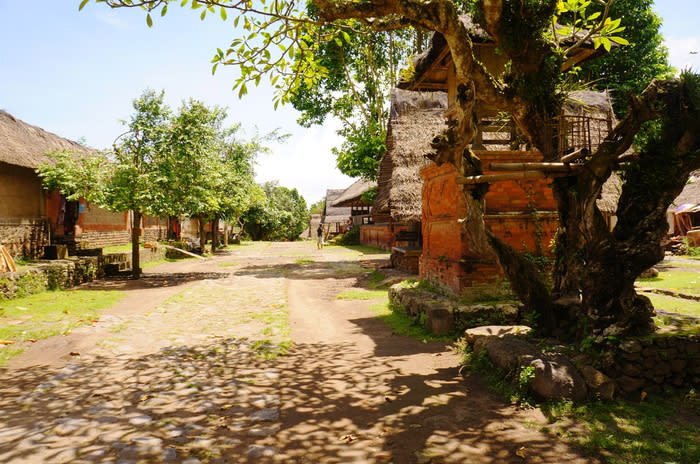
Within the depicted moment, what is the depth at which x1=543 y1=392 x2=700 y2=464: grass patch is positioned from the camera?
3080mm

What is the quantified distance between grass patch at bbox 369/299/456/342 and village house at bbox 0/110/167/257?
10957 mm

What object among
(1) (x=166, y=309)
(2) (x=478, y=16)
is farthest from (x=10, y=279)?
(2) (x=478, y=16)

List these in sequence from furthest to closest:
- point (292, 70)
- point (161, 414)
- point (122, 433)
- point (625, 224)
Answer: point (292, 70)
point (625, 224)
point (161, 414)
point (122, 433)

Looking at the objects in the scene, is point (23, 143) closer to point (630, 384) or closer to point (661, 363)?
point (630, 384)

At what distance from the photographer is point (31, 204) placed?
14.7m

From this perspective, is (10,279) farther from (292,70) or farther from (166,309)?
(292,70)

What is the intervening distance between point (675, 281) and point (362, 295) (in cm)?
759

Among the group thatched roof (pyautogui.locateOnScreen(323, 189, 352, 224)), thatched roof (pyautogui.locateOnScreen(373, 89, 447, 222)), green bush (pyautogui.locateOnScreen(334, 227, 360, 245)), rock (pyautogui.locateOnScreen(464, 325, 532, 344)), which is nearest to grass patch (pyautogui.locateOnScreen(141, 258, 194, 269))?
thatched roof (pyautogui.locateOnScreen(373, 89, 447, 222))

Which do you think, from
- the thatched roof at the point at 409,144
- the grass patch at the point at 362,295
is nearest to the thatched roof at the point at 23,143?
the grass patch at the point at 362,295

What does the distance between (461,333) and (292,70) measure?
15.7ft

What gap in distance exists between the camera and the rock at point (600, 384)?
4023 millimetres

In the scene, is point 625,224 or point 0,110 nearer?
point 625,224

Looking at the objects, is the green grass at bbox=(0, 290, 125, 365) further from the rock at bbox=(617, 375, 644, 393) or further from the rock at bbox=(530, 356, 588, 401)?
the rock at bbox=(617, 375, 644, 393)

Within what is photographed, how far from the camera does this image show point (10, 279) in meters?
9.35
